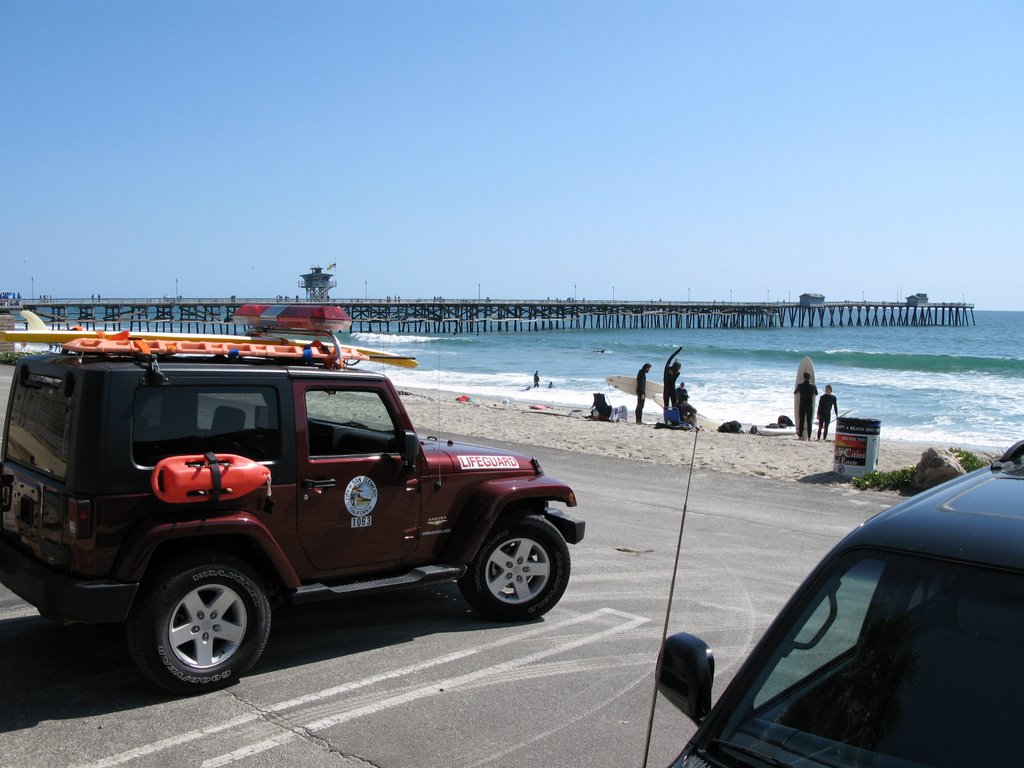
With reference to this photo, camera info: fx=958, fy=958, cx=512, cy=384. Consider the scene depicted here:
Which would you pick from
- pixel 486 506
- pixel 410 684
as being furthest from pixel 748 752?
pixel 486 506

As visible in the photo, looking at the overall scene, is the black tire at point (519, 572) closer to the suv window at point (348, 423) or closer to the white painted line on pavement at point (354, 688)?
the white painted line on pavement at point (354, 688)

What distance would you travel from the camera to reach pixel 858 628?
267cm

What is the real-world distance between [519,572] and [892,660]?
13.2 ft

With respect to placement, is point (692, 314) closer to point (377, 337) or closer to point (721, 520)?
point (377, 337)

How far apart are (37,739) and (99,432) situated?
1455mm

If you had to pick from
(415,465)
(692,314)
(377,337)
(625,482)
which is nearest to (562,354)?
(377,337)

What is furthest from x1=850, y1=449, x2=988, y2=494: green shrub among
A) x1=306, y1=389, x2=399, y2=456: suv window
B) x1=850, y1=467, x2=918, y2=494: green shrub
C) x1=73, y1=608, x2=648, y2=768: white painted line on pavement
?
x1=306, y1=389, x2=399, y2=456: suv window

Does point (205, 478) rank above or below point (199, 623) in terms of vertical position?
above

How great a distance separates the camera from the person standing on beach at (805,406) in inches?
914

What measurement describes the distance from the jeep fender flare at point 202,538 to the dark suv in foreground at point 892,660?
9.63 ft

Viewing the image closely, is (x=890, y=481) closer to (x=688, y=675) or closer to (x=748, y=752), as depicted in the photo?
(x=688, y=675)

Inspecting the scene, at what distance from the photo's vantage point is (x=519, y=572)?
6383mm

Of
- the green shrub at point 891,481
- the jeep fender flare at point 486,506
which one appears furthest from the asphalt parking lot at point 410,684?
the green shrub at point 891,481

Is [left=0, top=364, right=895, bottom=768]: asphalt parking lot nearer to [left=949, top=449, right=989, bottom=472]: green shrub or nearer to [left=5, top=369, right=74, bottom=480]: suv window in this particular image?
[left=5, top=369, right=74, bottom=480]: suv window
